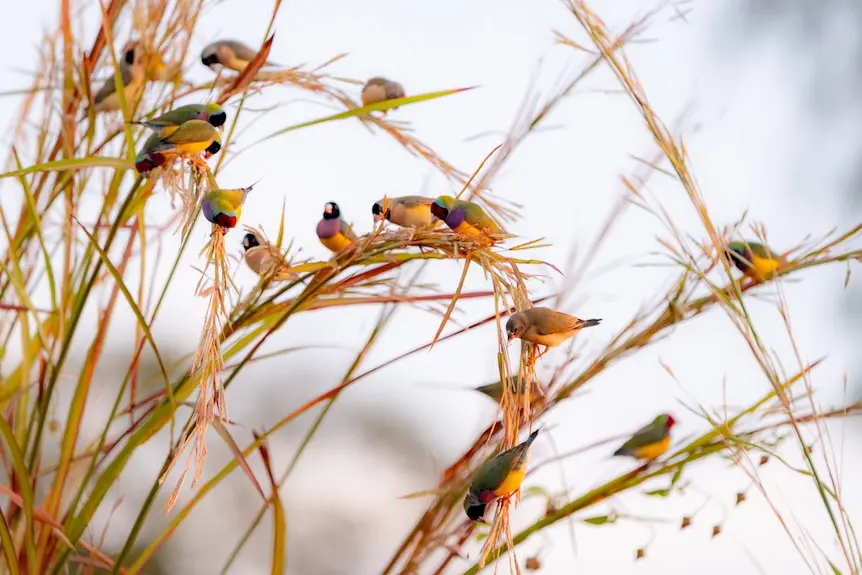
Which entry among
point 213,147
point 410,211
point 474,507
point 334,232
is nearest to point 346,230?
point 334,232

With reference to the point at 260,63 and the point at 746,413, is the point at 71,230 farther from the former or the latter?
the point at 746,413

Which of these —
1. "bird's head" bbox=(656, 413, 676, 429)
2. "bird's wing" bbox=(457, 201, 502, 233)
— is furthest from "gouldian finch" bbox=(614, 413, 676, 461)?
"bird's wing" bbox=(457, 201, 502, 233)

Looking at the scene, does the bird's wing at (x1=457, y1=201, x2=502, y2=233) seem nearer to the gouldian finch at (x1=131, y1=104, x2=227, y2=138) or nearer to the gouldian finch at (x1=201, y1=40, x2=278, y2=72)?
the gouldian finch at (x1=131, y1=104, x2=227, y2=138)

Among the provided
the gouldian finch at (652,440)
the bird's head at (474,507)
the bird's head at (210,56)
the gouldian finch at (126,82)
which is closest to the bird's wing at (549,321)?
the bird's head at (474,507)

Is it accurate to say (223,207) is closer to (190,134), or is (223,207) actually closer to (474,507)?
(190,134)

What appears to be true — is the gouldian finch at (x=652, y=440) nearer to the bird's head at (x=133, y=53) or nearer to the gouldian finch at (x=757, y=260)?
the gouldian finch at (x=757, y=260)

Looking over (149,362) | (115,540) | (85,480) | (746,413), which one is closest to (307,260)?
(85,480)
